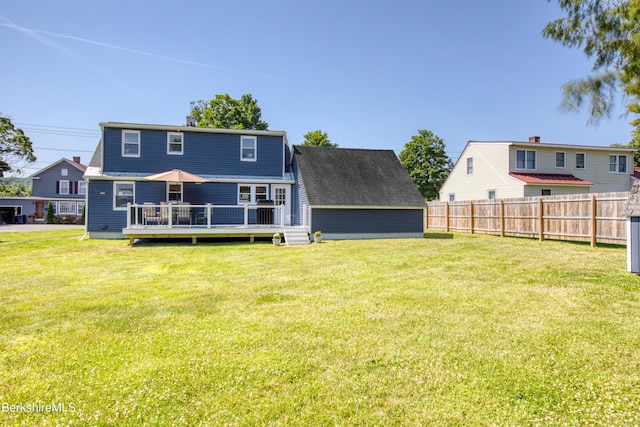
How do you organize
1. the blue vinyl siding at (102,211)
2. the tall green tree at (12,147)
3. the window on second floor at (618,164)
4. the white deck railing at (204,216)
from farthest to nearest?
the tall green tree at (12,147)
the window on second floor at (618,164)
the blue vinyl siding at (102,211)
the white deck railing at (204,216)

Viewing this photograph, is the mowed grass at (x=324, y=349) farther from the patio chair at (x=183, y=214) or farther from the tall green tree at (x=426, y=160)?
the tall green tree at (x=426, y=160)

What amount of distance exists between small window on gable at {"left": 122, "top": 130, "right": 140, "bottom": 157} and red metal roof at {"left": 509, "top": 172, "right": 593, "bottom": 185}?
21098 millimetres

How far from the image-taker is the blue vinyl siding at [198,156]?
16.2 metres

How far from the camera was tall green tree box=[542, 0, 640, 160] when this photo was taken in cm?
514

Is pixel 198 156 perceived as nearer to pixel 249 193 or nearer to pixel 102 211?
pixel 249 193

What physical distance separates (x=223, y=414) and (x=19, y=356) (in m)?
2.47

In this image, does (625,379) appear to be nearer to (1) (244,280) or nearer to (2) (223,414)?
(2) (223,414)

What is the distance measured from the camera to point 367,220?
1593cm

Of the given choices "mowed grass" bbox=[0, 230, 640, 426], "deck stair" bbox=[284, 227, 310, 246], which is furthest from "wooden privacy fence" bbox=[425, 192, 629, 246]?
"deck stair" bbox=[284, 227, 310, 246]

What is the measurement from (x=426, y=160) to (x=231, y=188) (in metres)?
28.8

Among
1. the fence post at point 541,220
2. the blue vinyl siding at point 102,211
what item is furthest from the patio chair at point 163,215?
the fence post at point 541,220

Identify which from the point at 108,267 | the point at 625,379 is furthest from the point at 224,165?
the point at 625,379

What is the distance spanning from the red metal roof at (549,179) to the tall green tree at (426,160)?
54.6 feet

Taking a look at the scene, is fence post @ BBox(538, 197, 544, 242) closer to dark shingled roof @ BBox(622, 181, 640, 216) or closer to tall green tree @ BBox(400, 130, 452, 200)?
dark shingled roof @ BBox(622, 181, 640, 216)
